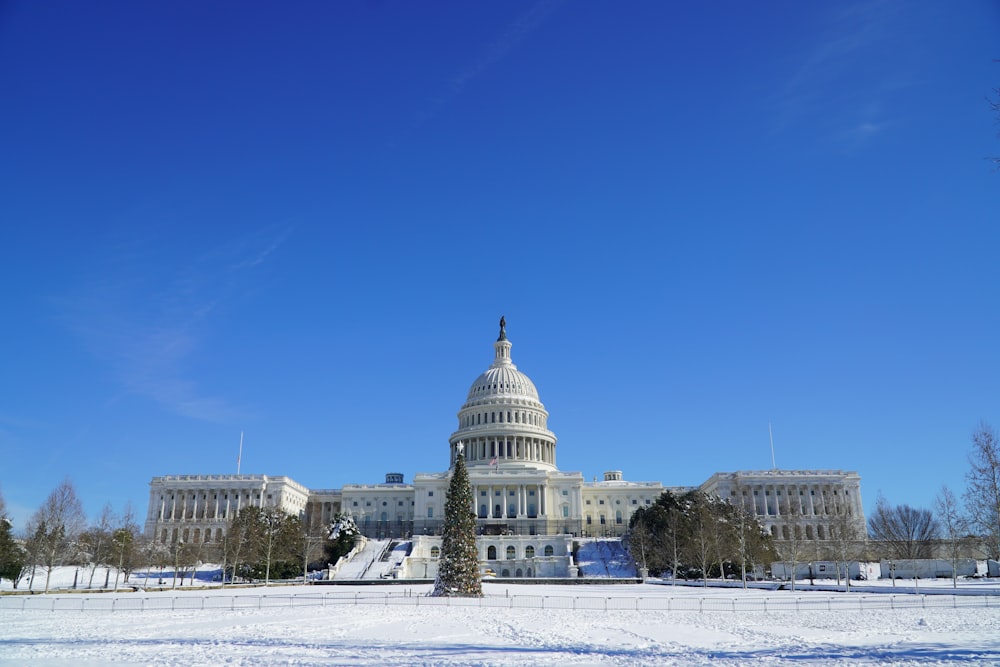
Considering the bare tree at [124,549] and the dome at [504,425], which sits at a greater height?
the dome at [504,425]

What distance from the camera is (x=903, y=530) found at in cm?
9750

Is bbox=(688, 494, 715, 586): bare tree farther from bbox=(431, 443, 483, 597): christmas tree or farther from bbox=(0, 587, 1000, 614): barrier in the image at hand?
bbox=(431, 443, 483, 597): christmas tree

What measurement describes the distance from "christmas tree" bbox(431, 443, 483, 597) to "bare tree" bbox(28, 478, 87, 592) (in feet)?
112

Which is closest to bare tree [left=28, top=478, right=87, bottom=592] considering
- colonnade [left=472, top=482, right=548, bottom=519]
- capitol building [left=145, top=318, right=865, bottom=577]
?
capitol building [left=145, top=318, right=865, bottom=577]

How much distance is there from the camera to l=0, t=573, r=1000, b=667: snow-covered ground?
20.5m

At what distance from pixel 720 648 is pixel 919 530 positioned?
88471 millimetres

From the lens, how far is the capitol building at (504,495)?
427 ft

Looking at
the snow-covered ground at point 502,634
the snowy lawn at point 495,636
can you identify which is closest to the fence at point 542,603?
the snow-covered ground at point 502,634

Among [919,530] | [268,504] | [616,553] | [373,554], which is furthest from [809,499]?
[268,504]

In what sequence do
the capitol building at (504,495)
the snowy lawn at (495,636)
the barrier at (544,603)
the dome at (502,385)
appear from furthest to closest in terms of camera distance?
the dome at (502,385), the capitol building at (504,495), the barrier at (544,603), the snowy lawn at (495,636)

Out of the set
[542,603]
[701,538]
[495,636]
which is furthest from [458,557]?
[701,538]

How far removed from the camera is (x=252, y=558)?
78.9m

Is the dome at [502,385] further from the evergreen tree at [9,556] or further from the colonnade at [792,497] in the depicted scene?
the evergreen tree at [9,556]

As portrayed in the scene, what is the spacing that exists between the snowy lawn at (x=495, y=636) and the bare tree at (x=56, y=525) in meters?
31.4
